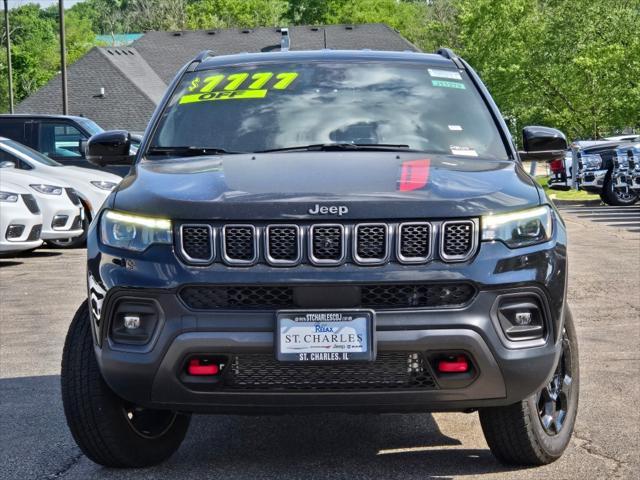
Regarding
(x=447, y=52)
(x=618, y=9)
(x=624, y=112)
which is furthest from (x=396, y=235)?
(x=618, y=9)

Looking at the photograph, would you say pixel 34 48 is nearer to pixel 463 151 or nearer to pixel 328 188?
pixel 463 151

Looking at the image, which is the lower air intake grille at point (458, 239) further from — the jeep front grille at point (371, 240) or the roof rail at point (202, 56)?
the roof rail at point (202, 56)

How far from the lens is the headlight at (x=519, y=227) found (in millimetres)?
4652

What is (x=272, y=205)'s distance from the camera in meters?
4.63

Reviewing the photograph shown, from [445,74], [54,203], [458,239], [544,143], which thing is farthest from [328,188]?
[54,203]

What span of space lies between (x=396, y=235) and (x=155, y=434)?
1469 mm

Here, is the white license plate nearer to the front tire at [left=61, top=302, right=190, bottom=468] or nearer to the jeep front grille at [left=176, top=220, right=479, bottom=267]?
the jeep front grille at [left=176, top=220, right=479, bottom=267]

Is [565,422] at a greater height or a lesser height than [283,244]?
lesser

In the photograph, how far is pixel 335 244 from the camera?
459 cm

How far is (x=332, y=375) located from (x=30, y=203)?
10848 millimetres

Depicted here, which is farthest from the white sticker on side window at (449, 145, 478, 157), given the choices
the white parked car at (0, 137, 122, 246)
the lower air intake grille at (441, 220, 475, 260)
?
the white parked car at (0, 137, 122, 246)

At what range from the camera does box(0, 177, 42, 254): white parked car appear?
14.4 meters

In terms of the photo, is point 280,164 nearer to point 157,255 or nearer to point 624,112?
point 157,255

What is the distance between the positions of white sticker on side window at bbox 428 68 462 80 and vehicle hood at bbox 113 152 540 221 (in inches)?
36.4
